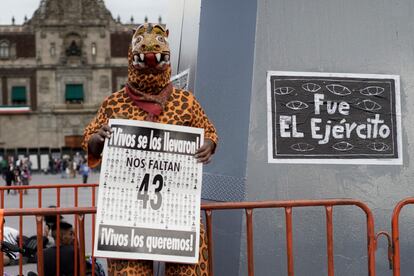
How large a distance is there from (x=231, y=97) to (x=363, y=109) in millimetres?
829

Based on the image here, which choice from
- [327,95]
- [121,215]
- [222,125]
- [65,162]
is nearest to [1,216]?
[121,215]

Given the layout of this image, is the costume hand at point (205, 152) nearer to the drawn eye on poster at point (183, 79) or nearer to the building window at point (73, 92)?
the drawn eye on poster at point (183, 79)

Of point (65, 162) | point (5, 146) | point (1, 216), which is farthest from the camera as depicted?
point (5, 146)

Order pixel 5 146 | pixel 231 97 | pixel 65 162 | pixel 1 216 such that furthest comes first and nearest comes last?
pixel 5 146, pixel 65 162, pixel 231 97, pixel 1 216

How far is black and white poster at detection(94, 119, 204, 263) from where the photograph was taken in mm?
3248

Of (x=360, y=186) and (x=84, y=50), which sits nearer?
(x=360, y=186)

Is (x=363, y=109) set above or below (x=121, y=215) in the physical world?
above

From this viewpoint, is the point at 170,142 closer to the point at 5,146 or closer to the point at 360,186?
the point at 360,186

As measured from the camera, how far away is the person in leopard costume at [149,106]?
3.26 meters

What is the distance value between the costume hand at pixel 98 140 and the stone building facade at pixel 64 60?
54863 millimetres

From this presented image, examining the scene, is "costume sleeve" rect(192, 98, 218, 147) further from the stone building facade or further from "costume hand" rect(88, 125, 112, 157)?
the stone building facade

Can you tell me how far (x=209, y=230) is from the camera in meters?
3.64

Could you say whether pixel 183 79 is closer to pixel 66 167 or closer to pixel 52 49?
pixel 66 167

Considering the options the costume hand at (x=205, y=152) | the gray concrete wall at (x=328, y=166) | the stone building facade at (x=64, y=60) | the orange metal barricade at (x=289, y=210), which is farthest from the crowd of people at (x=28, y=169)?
the costume hand at (x=205, y=152)
